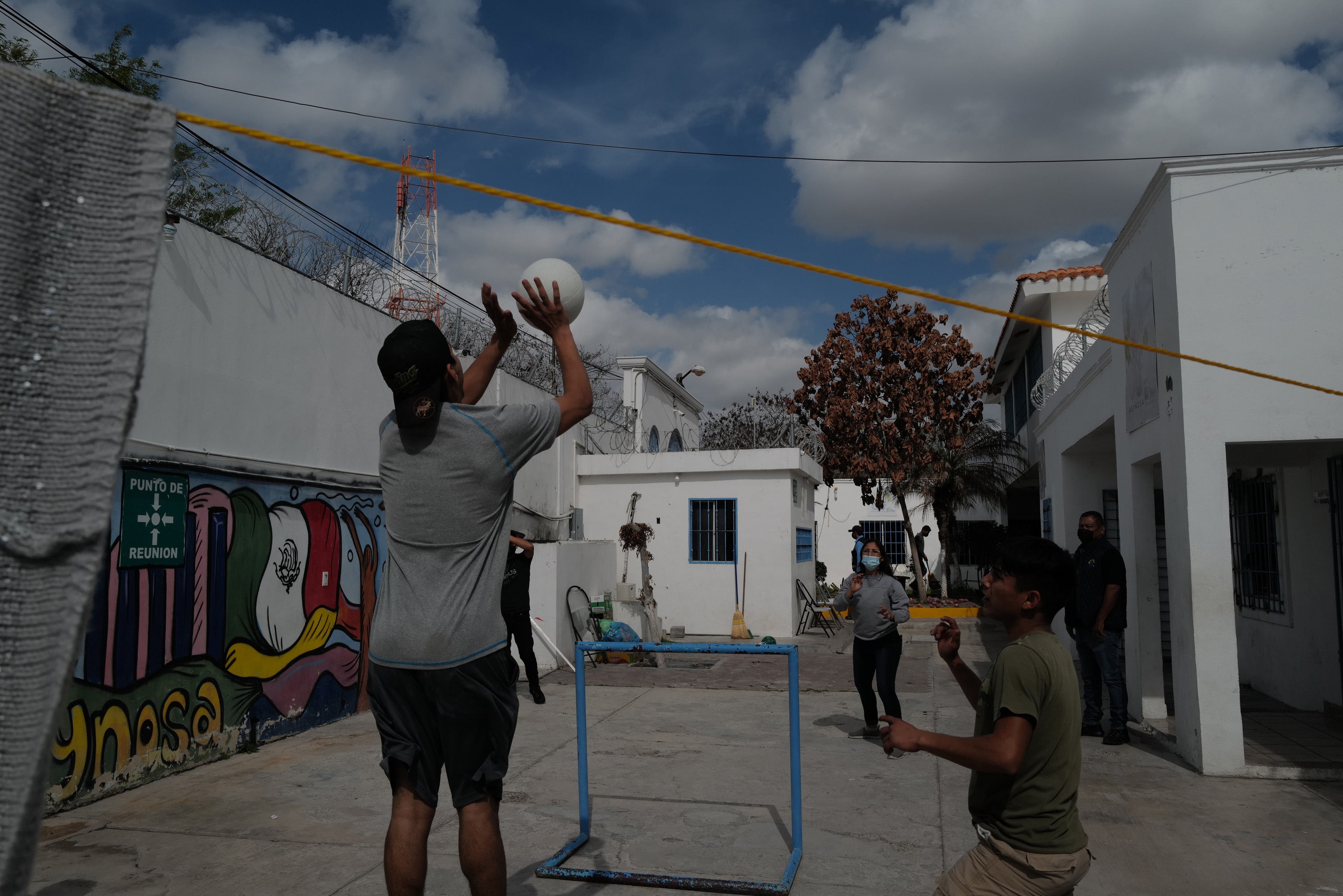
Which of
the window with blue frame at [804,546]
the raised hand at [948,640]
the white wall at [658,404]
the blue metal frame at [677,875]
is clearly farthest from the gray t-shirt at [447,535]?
the white wall at [658,404]

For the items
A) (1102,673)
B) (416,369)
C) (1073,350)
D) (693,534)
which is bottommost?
(1102,673)

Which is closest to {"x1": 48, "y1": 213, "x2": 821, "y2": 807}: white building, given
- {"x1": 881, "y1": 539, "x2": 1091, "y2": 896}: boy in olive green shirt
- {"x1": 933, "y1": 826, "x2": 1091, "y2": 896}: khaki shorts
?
{"x1": 881, "y1": 539, "x2": 1091, "y2": 896}: boy in olive green shirt

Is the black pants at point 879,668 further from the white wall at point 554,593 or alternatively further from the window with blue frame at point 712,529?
the window with blue frame at point 712,529

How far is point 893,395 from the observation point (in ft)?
71.8

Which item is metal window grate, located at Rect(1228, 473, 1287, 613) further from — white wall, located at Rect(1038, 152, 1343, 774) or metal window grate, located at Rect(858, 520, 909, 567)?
metal window grate, located at Rect(858, 520, 909, 567)

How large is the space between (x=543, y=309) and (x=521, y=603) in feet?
22.5

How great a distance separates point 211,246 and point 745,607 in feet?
37.9

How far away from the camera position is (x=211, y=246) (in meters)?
7.18

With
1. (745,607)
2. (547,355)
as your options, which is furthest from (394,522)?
(745,607)

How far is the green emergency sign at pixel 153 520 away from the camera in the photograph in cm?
621

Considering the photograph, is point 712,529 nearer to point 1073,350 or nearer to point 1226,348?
point 1073,350

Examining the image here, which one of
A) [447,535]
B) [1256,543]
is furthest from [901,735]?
[1256,543]

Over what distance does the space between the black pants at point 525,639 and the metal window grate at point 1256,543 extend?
22.0 feet

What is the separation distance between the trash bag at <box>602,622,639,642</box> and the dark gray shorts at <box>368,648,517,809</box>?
34.7 ft
